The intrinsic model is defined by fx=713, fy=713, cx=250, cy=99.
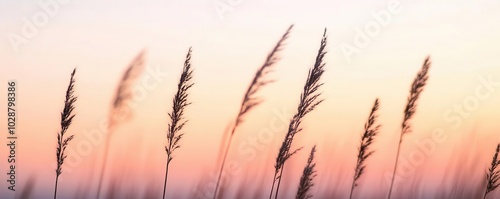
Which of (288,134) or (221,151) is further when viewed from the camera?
(221,151)

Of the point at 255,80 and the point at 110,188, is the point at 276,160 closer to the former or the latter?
the point at 255,80

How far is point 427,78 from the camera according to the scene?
17.6 ft

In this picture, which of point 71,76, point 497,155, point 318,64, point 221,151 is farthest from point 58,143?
point 497,155

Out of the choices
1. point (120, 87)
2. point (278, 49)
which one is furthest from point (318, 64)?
point (120, 87)

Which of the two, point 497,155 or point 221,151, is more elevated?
point 497,155

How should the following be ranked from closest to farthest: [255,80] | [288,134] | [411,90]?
[288,134] → [255,80] → [411,90]

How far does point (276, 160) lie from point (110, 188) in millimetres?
1273

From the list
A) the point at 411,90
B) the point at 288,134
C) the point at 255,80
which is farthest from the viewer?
the point at 411,90

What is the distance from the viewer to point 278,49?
197 inches

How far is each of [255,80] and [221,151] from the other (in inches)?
23.3

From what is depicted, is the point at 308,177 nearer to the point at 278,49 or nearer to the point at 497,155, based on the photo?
the point at 278,49

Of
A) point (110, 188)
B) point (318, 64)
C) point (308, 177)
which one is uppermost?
point (318, 64)

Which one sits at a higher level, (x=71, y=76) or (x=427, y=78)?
(x=427, y=78)

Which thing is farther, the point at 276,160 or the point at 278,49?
the point at 278,49
